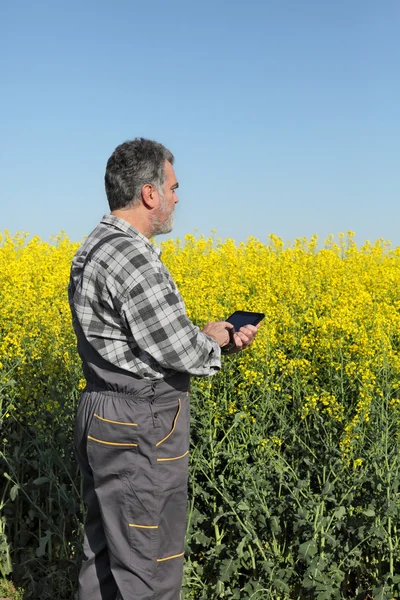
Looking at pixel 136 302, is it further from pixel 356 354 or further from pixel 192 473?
pixel 356 354

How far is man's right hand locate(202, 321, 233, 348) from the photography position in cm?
252

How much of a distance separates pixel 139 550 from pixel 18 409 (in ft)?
6.29

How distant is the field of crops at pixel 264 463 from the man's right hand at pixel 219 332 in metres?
0.86

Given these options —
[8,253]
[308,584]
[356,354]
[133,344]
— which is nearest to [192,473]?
[308,584]

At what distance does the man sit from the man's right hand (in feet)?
0.23

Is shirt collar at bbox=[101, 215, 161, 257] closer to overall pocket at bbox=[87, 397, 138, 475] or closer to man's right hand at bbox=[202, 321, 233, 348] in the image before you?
man's right hand at bbox=[202, 321, 233, 348]

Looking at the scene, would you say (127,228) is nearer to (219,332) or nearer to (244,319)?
(219,332)

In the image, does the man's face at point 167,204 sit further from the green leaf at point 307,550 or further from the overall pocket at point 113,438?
the green leaf at point 307,550

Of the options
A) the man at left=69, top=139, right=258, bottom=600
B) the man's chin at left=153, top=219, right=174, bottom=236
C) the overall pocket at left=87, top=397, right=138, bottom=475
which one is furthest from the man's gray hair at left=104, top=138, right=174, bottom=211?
the overall pocket at left=87, top=397, right=138, bottom=475

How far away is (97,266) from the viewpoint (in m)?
2.33

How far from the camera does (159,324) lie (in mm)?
2271

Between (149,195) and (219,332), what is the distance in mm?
528

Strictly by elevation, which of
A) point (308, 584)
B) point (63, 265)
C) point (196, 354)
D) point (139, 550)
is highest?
point (63, 265)

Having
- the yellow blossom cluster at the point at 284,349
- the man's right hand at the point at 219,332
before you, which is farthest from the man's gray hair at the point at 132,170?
the yellow blossom cluster at the point at 284,349
